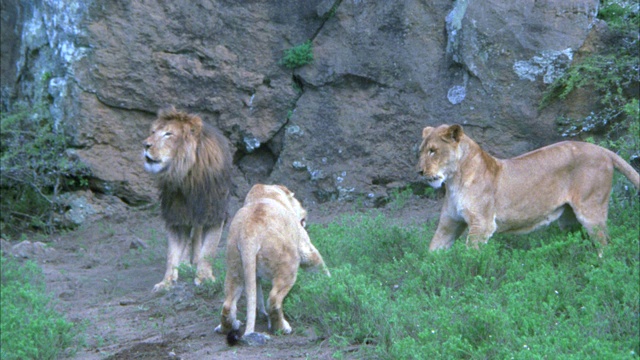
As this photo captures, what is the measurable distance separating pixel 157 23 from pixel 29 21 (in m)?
1.96

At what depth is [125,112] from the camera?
1141cm

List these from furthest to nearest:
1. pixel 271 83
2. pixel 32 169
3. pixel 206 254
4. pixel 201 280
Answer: pixel 271 83
pixel 32 169
pixel 206 254
pixel 201 280

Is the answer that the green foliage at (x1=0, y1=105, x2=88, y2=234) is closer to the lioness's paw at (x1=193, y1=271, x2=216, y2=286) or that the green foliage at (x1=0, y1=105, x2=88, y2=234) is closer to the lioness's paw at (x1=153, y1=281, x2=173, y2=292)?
the lioness's paw at (x1=153, y1=281, x2=173, y2=292)

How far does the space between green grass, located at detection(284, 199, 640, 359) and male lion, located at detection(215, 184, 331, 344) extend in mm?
187

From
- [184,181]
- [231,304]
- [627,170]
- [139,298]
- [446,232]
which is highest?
[627,170]

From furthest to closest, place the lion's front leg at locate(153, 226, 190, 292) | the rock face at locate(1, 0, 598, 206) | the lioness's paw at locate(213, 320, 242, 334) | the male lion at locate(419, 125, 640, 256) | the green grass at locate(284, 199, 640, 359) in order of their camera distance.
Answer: the rock face at locate(1, 0, 598, 206) → the lion's front leg at locate(153, 226, 190, 292) → the male lion at locate(419, 125, 640, 256) → the lioness's paw at locate(213, 320, 242, 334) → the green grass at locate(284, 199, 640, 359)

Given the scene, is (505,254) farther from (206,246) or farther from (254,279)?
(206,246)

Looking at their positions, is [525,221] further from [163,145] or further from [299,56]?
[299,56]

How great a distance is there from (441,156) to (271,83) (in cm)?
435

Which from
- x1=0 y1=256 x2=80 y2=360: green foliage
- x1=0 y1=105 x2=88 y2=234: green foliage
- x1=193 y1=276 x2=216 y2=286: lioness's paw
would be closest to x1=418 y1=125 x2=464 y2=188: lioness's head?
x1=193 y1=276 x2=216 y2=286: lioness's paw

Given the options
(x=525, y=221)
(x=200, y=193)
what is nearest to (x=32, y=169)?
(x=200, y=193)

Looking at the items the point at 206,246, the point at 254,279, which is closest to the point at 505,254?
the point at 254,279

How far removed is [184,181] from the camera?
8.57 metres

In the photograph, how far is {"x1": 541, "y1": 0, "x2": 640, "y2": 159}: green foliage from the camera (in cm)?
978
